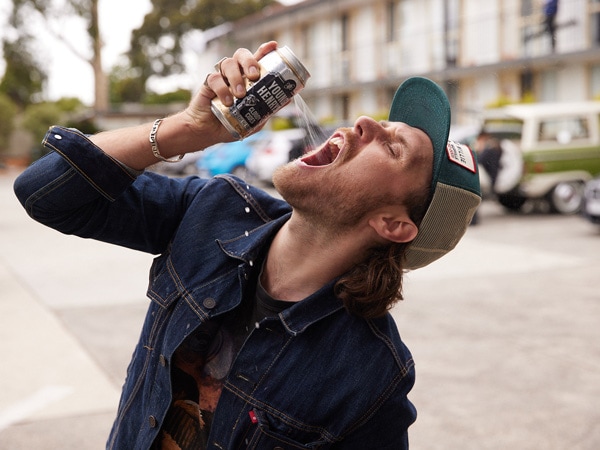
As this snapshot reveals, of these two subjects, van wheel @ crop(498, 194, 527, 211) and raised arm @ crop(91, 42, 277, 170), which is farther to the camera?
van wheel @ crop(498, 194, 527, 211)

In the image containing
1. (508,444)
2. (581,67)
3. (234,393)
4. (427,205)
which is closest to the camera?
(234,393)

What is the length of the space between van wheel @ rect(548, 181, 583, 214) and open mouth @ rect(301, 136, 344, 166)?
1242cm

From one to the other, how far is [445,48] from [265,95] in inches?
934

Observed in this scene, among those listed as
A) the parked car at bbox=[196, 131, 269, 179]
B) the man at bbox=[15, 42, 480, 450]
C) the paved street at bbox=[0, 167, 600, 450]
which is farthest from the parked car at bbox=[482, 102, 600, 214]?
the man at bbox=[15, 42, 480, 450]

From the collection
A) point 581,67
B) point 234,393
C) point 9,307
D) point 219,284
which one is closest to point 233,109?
point 219,284

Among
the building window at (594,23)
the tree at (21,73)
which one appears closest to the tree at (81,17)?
the tree at (21,73)

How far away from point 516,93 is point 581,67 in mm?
1979

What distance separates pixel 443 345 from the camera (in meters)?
5.68

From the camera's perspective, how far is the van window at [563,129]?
13.5 metres

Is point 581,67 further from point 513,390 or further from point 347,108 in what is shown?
point 513,390

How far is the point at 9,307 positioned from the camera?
6.86 meters

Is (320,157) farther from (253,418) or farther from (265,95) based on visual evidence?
(253,418)

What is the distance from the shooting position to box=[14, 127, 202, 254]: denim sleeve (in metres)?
1.81

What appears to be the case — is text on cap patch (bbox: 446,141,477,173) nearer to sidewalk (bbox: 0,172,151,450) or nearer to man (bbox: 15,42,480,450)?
man (bbox: 15,42,480,450)
